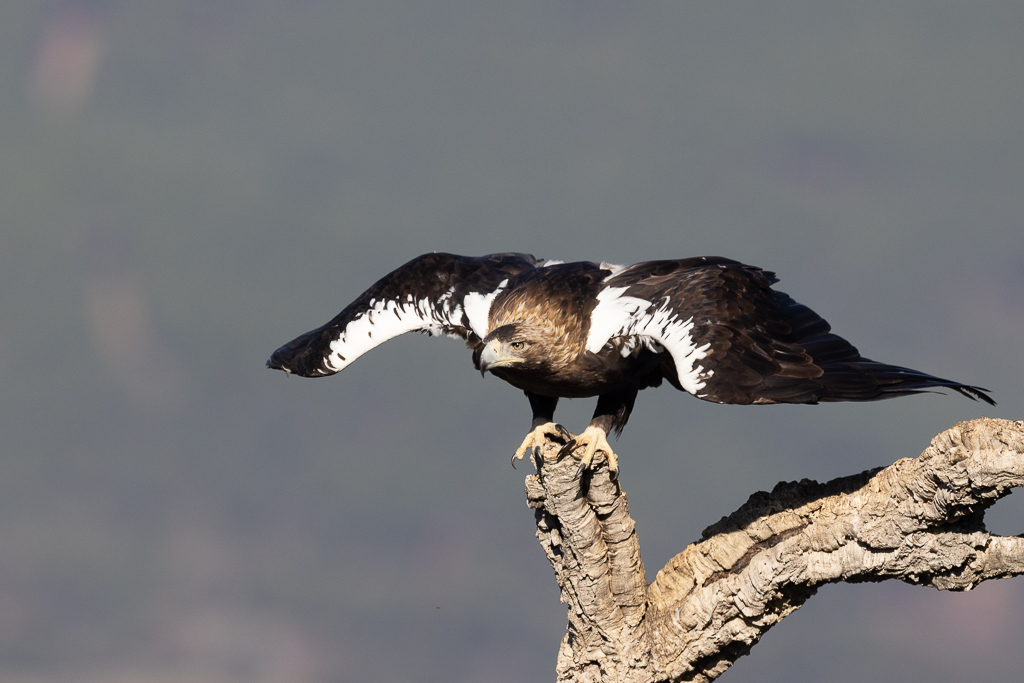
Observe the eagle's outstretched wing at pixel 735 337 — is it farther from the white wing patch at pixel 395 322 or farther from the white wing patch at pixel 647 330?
the white wing patch at pixel 395 322

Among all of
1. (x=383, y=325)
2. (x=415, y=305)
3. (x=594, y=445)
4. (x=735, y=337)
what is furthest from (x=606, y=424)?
(x=383, y=325)

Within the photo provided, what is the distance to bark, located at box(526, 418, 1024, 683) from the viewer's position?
6125mm

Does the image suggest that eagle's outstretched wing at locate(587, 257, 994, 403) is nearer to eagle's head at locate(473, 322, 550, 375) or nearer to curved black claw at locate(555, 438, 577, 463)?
eagle's head at locate(473, 322, 550, 375)

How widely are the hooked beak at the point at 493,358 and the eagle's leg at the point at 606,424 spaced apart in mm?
662

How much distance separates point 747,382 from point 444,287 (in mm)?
2752

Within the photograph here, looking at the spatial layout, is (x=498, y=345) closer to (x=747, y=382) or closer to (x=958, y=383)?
(x=747, y=382)

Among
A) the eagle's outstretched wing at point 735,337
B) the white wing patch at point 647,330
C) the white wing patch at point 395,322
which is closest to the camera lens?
the eagle's outstretched wing at point 735,337

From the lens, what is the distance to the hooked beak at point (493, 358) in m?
6.74

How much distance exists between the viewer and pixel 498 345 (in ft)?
22.4

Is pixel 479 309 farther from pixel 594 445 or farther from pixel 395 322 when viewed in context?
pixel 594 445

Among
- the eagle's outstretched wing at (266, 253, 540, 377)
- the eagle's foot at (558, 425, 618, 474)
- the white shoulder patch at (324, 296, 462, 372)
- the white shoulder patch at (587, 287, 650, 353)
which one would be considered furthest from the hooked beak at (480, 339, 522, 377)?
the white shoulder patch at (324, 296, 462, 372)

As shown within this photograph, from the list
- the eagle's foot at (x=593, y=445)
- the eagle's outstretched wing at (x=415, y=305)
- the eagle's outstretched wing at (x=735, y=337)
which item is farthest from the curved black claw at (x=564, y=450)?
the eagle's outstretched wing at (x=415, y=305)

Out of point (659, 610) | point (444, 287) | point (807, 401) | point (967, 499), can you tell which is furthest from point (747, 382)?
point (444, 287)

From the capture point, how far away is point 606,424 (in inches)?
285
